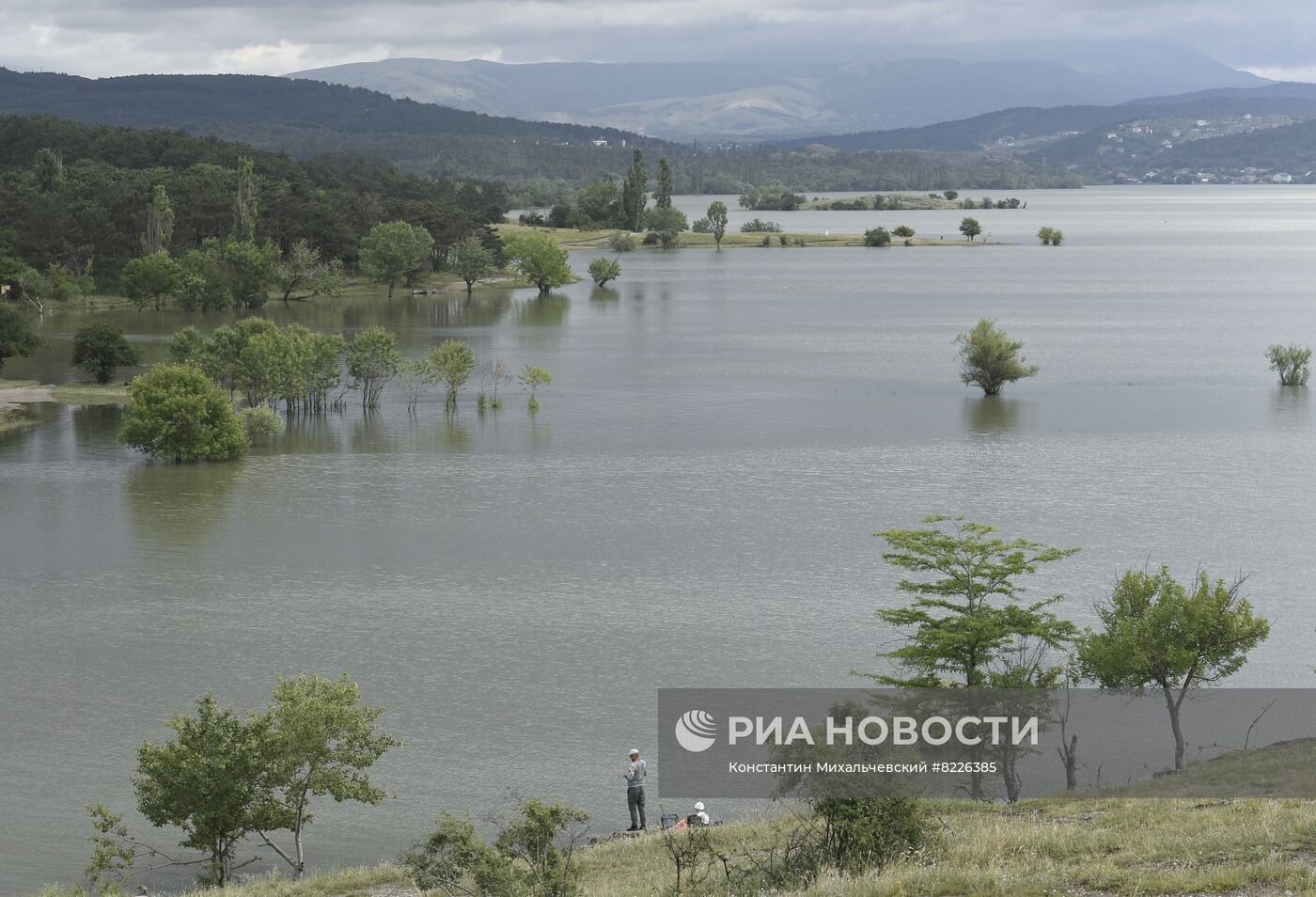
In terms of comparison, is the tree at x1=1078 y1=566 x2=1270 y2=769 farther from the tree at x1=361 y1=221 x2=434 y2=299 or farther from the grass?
the tree at x1=361 y1=221 x2=434 y2=299

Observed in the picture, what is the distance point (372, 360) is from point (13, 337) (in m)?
20.8

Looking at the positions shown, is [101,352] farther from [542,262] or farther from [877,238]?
[877,238]

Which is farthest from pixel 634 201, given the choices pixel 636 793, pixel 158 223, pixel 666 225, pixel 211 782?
pixel 211 782

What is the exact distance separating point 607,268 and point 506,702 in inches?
3830

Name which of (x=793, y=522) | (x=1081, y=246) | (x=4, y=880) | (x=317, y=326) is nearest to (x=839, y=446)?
(x=793, y=522)

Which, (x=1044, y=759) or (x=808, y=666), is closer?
(x=1044, y=759)

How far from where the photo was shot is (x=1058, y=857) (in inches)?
580

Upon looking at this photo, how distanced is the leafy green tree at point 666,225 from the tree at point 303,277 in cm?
6507

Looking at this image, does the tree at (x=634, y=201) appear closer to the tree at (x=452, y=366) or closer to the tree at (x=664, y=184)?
the tree at (x=664, y=184)

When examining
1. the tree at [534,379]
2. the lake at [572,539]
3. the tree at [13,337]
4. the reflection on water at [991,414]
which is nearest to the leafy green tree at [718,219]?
the lake at [572,539]

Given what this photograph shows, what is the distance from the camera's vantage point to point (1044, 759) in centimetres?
2327

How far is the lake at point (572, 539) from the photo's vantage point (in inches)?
982

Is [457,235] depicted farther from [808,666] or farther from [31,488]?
[808,666]

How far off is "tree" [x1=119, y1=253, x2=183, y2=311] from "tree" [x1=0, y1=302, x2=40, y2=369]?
27.4 metres
